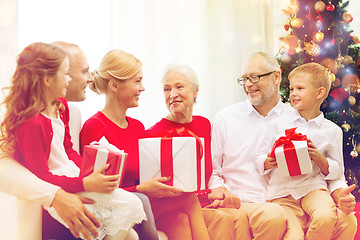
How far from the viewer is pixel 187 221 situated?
223 centimetres

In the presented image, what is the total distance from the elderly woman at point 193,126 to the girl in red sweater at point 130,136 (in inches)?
5.7

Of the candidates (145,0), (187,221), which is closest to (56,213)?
(187,221)

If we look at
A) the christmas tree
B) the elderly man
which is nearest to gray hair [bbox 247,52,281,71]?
the elderly man

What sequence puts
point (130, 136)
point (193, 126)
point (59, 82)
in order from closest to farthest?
1. point (59, 82)
2. point (130, 136)
3. point (193, 126)

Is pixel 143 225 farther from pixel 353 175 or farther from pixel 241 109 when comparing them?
pixel 353 175

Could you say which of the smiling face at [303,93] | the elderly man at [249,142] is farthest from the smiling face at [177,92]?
the smiling face at [303,93]

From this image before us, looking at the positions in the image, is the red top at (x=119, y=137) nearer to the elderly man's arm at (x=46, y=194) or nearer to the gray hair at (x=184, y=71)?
the gray hair at (x=184, y=71)

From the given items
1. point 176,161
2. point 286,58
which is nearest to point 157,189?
point 176,161

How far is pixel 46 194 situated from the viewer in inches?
66.6

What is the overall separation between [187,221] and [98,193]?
0.65 meters

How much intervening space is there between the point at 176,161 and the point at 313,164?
2.96ft

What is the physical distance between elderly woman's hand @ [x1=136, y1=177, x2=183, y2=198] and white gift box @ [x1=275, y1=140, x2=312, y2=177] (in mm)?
649

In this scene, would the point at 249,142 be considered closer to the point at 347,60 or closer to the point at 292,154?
the point at 292,154

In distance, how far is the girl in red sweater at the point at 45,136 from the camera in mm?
1687
